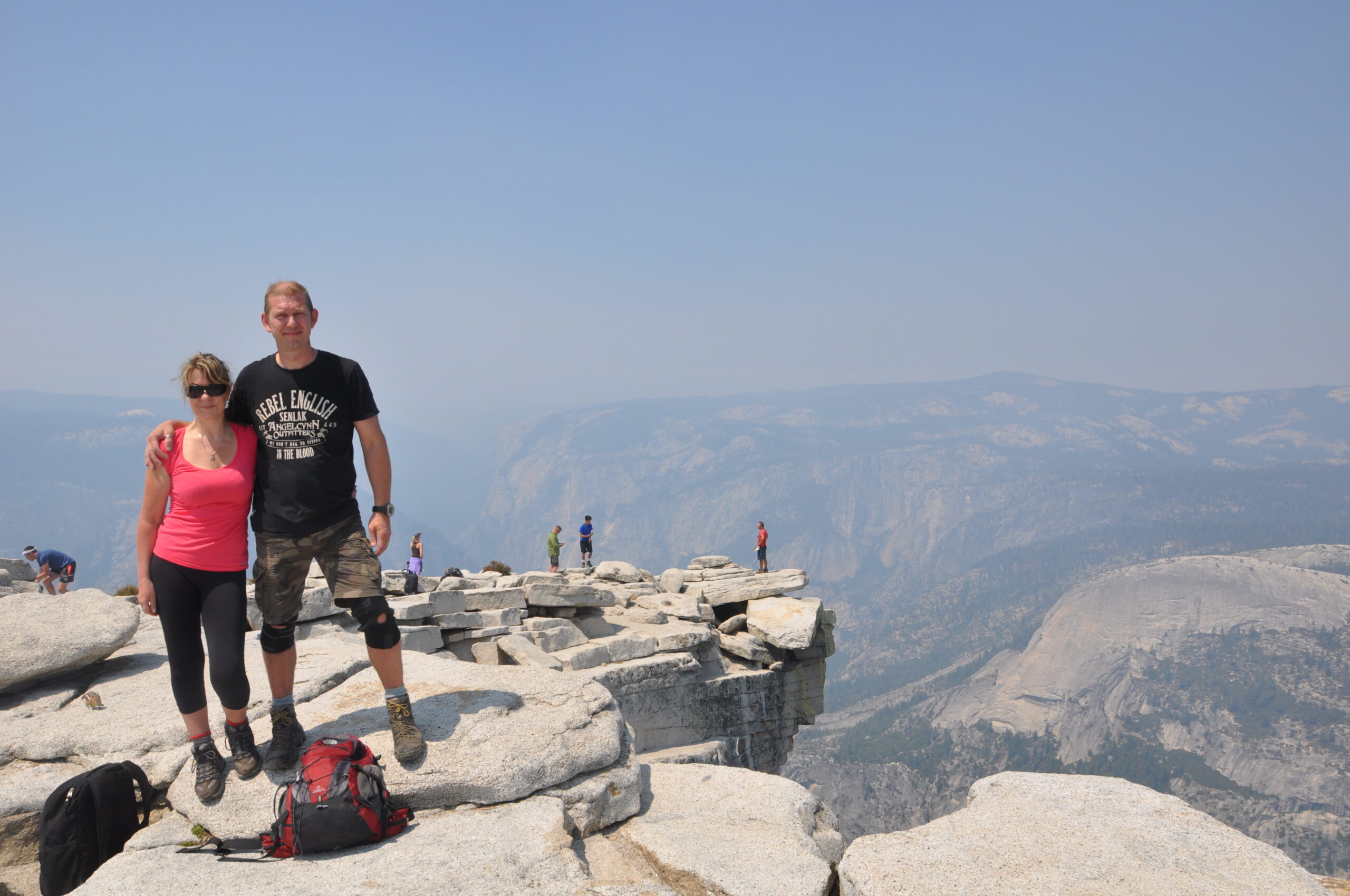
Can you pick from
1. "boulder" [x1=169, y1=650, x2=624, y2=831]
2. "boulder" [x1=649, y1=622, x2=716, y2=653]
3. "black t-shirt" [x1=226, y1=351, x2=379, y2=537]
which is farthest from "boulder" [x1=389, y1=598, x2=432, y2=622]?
"black t-shirt" [x1=226, y1=351, x2=379, y2=537]

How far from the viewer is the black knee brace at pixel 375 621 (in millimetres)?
4785

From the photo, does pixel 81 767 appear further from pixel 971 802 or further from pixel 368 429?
Result: pixel 971 802

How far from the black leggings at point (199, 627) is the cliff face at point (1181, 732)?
388 feet

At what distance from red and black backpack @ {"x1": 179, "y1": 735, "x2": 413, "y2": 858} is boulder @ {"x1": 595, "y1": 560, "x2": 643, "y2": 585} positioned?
54.7 feet

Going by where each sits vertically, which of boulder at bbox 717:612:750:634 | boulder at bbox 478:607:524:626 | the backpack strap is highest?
the backpack strap

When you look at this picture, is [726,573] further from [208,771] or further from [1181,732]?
[1181,732]

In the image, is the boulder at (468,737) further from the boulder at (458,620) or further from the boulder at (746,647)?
the boulder at (746,647)

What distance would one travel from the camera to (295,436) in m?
4.60

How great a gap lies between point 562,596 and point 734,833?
10899 millimetres

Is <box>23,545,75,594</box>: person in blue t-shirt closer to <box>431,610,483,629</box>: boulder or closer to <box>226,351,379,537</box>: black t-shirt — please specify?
<box>431,610,483,629</box>: boulder

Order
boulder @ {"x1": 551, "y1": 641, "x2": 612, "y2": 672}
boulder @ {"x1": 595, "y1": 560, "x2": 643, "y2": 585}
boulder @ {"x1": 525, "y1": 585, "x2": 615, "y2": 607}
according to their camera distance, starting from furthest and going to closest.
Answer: boulder @ {"x1": 595, "y1": 560, "x2": 643, "y2": 585} → boulder @ {"x1": 525, "y1": 585, "x2": 615, "y2": 607} → boulder @ {"x1": 551, "y1": 641, "x2": 612, "y2": 672}

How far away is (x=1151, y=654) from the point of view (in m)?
198

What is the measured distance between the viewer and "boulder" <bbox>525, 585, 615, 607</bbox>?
15547mm

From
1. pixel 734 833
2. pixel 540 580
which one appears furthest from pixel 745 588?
pixel 734 833
